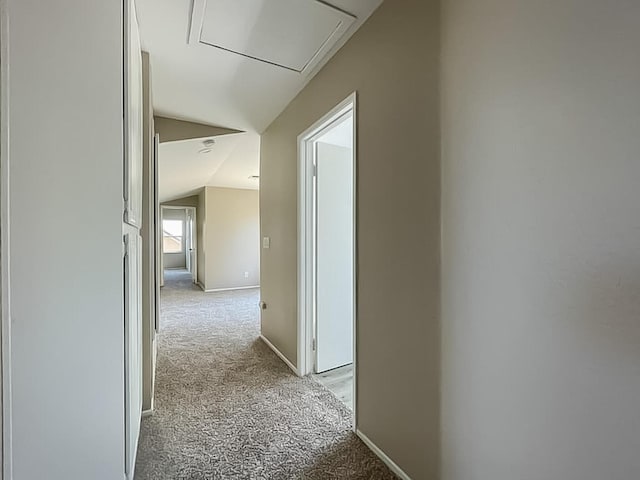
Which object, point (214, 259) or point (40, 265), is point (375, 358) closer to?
point (40, 265)

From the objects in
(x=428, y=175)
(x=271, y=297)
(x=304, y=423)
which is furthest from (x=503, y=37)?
(x=271, y=297)

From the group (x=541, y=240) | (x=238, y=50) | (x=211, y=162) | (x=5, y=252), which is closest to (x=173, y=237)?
(x=211, y=162)

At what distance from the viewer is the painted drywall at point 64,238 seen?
0.52 metres

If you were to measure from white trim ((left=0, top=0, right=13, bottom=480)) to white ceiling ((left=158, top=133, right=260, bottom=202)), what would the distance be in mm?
3067

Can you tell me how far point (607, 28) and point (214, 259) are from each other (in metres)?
6.74

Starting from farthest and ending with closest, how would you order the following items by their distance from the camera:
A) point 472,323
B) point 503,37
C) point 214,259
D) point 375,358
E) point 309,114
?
point 214,259 → point 309,114 → point 375,358 → point 472,323 → point 503,37

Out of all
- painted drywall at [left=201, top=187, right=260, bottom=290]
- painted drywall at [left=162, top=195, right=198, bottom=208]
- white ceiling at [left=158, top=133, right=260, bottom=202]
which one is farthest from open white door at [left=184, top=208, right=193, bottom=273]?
white ceiling at [left=158, top=133, right=260, bottom=202]

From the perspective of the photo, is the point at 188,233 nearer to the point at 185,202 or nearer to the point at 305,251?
the point at 185,202

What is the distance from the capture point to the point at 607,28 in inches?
30.0

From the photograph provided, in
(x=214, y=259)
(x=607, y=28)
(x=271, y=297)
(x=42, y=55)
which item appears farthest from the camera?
(x=214, y=259)

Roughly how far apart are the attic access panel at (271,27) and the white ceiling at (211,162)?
1.63 metres

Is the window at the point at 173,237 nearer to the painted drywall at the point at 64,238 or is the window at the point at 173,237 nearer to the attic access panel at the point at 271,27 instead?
the attic access panel at the point at 271,27

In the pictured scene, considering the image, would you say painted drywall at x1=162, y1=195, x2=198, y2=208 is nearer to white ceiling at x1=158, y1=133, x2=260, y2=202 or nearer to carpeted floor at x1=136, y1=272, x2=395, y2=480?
white ceiling at x1=158, y1=133, x2=260, y2=202

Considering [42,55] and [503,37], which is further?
[503,37]
